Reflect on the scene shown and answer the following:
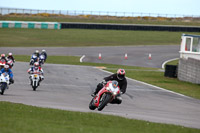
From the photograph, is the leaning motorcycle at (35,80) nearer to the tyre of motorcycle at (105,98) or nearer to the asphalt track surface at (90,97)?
the asphalt track surface at (90,97)

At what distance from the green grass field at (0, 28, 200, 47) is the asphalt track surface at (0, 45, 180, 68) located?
446 cm

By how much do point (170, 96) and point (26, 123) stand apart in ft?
41.7

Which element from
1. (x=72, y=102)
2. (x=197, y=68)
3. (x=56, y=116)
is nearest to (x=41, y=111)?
(x=56, y=116)

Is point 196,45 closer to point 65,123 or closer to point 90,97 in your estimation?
point 90,97

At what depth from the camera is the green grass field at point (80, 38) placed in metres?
62.6

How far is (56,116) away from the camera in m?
12.8

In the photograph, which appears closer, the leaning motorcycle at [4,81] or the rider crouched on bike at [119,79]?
the rider crouched on bike at [119,79]

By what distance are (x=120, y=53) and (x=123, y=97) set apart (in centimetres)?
3448

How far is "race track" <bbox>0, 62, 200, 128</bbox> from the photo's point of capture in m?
15.3

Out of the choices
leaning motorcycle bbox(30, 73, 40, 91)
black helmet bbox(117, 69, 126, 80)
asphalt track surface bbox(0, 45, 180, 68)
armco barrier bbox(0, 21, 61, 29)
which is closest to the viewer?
black helmet bbox(117, 69, 126, 80)

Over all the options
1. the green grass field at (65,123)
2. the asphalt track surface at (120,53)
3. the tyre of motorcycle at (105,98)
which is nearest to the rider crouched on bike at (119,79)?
the tyre of motorcycle at (105,98)

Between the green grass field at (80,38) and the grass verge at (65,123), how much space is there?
148ft

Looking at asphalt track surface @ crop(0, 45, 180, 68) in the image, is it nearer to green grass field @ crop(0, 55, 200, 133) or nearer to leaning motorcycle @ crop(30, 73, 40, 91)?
leaning motorcycle @ crop(30, 73, 40, 91)

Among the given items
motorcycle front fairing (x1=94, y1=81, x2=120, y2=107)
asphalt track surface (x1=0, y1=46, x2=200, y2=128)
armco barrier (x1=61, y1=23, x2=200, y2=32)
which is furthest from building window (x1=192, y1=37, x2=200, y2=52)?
armco barrier (x1=61, y1=23, x2=200, y2=32)
